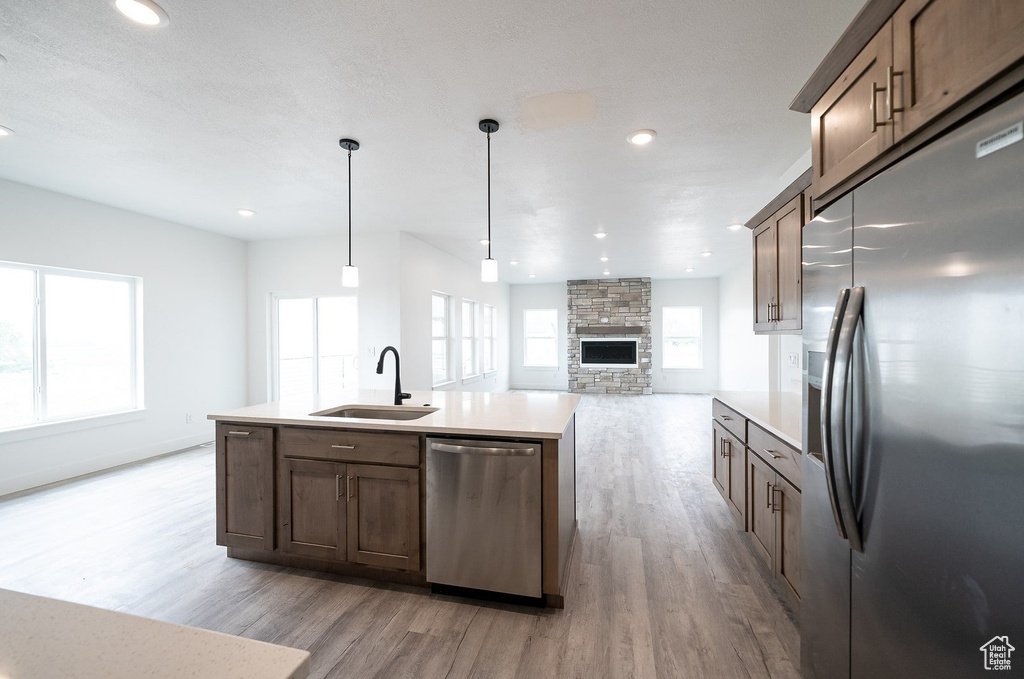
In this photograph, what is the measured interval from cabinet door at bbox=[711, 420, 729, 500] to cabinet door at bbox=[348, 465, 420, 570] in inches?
87.9

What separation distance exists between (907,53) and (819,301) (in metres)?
0.71

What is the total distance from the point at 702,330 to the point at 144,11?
10.2 m

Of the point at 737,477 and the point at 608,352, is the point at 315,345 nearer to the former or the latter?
the point at 737,477

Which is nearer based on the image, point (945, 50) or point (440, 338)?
point (945, 50)

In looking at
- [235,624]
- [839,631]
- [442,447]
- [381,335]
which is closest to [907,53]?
[839,631]

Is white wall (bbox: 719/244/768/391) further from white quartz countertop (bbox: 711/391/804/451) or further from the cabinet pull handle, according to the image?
the cabinet pull handle

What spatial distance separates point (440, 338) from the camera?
23.2ft

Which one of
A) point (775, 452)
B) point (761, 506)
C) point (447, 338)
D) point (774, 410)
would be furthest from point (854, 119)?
point (447, 338)

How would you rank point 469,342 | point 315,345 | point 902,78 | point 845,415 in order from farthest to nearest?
1. point 469,342
2. point 315,345
3. point 845,415
4. point 902,78

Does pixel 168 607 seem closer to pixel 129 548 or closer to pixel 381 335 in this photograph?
pixel 129 548

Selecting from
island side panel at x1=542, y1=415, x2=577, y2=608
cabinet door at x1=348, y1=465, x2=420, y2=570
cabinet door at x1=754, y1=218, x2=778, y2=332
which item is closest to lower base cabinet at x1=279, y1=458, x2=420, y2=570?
cabinet door at x1=348, y1=465, x2=420, y2=570

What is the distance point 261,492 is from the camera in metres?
2.52

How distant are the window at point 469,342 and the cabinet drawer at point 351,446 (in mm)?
5423

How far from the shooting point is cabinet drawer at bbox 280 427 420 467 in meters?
2.29
